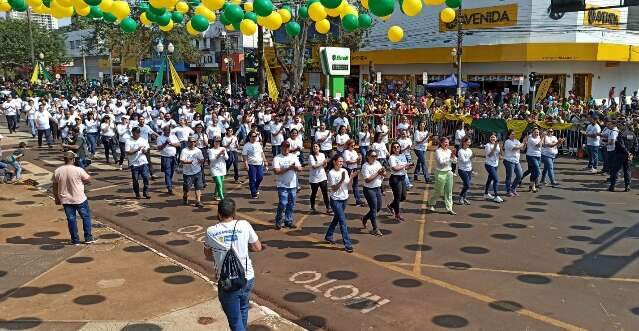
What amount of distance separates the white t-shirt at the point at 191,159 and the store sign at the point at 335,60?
10.1 metres

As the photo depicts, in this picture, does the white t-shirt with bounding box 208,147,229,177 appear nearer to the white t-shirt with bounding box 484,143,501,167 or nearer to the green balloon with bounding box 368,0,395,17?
the green balloon with bounding box 368,0,395,17

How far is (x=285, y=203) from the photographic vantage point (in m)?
10.2

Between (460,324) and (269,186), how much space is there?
27.3 feet

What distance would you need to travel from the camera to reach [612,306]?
6695 mm

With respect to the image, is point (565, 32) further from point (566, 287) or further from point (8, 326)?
point (8, 326)

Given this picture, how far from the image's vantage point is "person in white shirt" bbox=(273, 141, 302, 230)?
1002 cm

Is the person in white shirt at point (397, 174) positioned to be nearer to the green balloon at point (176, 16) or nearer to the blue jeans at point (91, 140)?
the green balloon at point (176, 16)

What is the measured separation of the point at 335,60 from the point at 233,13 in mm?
8943

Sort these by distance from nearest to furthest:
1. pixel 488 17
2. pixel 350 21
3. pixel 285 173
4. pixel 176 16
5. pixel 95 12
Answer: pixel 285 173, pixel 350 21, pixel 95 12, pixel 176 16, pixel 488 17

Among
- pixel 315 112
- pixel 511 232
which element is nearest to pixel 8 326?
pixel 511 232

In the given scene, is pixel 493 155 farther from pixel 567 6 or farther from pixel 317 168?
pixel 317 168

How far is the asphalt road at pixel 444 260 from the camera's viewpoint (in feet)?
21.5

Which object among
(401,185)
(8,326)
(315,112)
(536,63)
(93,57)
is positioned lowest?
(8,326)

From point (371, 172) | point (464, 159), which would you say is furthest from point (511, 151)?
point (371, 172)
